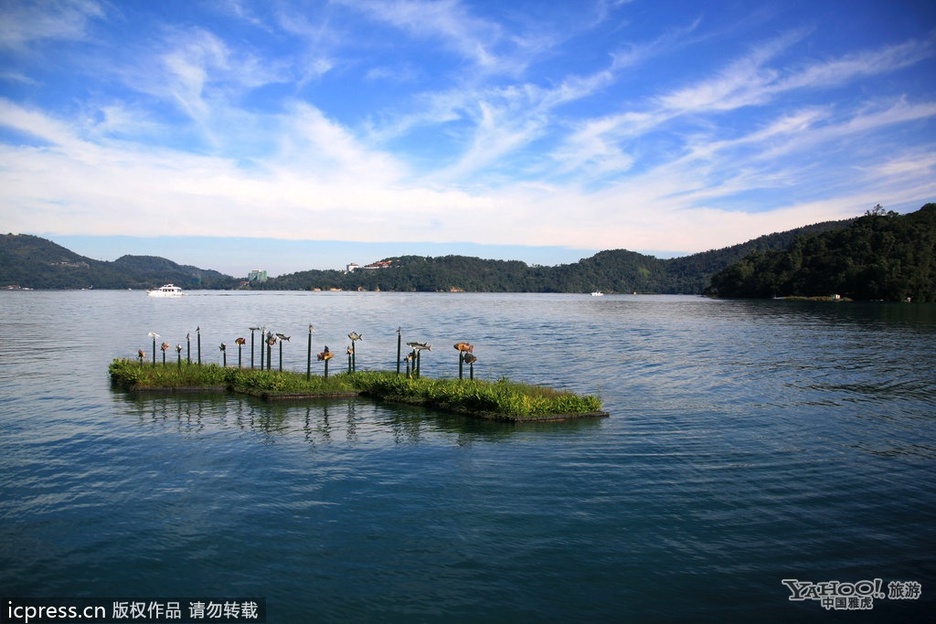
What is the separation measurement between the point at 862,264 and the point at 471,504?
158800 millimetres

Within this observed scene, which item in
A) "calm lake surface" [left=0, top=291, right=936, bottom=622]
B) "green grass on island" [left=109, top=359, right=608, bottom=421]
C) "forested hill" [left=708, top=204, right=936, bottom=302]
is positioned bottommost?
"calm lake surface" [left=0, top=291, right=936, bottom=622]

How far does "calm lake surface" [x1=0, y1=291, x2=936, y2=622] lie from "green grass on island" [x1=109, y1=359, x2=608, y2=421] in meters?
0.97

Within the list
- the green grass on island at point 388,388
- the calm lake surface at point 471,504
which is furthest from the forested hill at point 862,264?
the green grass on island at point 388,388

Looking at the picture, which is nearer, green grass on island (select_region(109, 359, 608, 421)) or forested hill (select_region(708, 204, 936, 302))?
green grass on island (select_region(109, 359, 608, 421))

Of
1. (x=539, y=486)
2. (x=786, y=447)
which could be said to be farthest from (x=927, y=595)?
(x=786, y=447)

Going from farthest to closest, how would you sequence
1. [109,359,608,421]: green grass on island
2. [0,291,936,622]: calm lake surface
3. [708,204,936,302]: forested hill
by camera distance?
[708,204,936,302]: forested hill, [109,359,608,421]: green grass on island, [0,291,936,622]: calm lake surface

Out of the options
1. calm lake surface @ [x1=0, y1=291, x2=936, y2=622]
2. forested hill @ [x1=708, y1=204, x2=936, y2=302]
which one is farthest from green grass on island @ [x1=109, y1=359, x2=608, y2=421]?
forested hill @ [x1=708, y1=204, x2=936, y2=302]

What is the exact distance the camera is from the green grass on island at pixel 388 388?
2450 centimetres

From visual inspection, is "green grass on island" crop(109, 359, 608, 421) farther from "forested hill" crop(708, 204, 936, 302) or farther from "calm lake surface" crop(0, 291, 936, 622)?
"forested hill" crop(708, 204, 936, 302)

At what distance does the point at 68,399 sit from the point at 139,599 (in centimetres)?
2138

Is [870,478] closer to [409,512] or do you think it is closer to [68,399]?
[409,512]

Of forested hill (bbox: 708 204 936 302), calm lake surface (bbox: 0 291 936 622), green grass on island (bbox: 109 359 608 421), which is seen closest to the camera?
calm lake surface (bbox: 0 291 936 622)

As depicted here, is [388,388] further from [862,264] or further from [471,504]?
[862,264]

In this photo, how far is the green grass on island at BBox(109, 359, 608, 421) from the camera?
24500 mm
